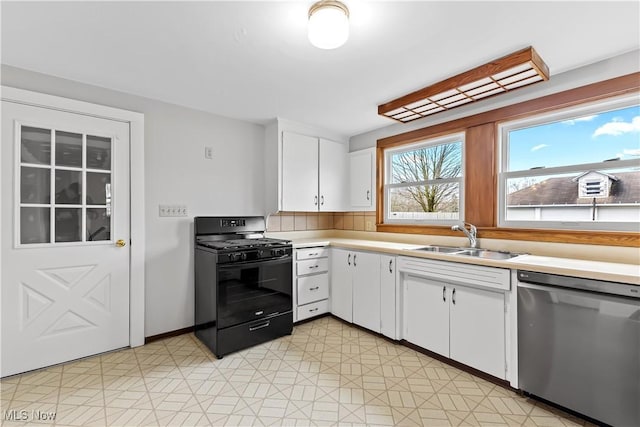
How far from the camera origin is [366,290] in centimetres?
295

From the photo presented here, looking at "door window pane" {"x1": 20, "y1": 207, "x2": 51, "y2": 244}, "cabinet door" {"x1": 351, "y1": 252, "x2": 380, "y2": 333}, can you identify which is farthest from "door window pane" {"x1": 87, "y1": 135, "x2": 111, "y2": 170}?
"cabinet door" {"x1": 351, "y1": 252, "x2": 380, "y2": 333}

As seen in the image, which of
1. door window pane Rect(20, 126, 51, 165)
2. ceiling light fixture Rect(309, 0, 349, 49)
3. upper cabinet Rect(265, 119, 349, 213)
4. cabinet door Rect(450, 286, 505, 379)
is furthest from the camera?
upper cabinet Rect(265, 119, 349, 213)

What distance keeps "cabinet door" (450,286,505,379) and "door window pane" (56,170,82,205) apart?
10.2 ft

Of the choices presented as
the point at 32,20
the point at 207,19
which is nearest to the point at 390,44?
the point at 207,19

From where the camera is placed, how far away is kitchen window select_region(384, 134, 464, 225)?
2.97 meters

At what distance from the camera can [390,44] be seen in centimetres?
183

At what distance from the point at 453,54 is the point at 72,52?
2.53 m

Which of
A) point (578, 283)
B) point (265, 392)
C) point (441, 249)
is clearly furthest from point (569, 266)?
point (265, 392)

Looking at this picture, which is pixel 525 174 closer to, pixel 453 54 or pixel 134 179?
pixel 453 54

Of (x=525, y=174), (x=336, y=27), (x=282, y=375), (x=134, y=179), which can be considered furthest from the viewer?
(x=134, y=179)

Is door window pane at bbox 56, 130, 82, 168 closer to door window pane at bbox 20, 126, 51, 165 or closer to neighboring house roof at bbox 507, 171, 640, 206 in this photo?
door window pane at bbox 20, 126, 51, 165

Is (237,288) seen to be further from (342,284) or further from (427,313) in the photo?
(427,313)

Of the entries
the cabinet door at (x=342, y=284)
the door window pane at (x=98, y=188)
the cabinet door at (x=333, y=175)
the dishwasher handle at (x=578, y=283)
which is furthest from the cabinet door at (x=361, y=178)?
the door window pane at (x=98, y=188)

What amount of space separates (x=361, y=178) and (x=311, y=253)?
1234 mm
